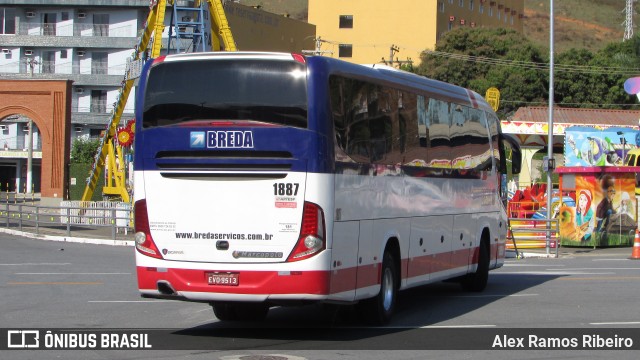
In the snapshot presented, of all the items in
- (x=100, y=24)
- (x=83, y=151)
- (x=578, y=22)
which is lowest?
(x=83, y=151)

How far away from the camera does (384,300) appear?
45.3 ft

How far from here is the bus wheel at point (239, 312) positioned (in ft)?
46.4

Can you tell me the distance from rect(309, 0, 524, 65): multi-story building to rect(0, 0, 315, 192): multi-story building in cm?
1661

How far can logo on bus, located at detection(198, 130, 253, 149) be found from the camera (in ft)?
39.3

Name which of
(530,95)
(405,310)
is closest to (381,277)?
(405,310)

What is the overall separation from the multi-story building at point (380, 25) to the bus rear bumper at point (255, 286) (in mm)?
81432

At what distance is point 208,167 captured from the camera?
39.9ft

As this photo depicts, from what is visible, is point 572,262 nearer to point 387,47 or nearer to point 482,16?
point 387,47

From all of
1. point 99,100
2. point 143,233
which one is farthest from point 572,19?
point 143,233

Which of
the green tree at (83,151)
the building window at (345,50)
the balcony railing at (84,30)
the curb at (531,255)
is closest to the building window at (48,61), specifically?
the balcony railing at (84,30)

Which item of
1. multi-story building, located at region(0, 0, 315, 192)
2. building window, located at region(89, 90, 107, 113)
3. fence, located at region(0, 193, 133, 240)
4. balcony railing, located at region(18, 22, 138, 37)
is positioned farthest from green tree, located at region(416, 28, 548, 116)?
fence, located at region(0, 193, 133, 240)

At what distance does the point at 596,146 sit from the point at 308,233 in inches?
1197

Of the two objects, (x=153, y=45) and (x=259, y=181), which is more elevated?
(x=153, y=45)

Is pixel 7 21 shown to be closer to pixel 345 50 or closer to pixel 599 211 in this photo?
pixel 345 50
